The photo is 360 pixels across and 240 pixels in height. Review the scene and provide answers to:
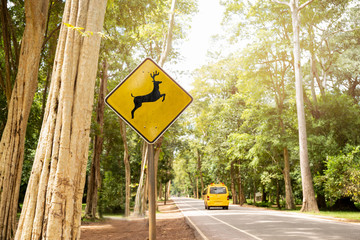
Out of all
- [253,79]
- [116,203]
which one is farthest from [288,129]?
[116,203]

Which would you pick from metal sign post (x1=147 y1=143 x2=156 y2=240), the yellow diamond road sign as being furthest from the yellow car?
metal sign post (x1=147 y1=143 x2=156 y2=240)

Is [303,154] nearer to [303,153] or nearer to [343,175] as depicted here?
[303,153]

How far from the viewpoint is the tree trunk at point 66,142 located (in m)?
2.99

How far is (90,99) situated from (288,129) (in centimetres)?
2366

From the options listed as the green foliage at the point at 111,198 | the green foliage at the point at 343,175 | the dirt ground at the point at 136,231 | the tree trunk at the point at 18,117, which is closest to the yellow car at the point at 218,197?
the green foliage at the point at 111,198

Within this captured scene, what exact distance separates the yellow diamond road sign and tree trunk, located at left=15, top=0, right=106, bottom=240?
0.62 meters

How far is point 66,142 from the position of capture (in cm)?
317

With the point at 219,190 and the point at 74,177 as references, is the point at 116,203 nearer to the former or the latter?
the point at 219,190

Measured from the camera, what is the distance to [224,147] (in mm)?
33906

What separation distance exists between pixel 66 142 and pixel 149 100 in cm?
129

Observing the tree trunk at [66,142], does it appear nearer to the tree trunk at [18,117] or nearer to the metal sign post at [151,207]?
the metal sign post at [151,207]

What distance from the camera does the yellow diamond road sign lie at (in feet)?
13.3

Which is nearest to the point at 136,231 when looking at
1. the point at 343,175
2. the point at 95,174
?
the point at 95,174

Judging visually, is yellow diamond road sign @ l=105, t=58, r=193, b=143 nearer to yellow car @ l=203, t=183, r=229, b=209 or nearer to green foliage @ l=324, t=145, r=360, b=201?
green foliage @ l=324, t=145, r=360, b=201
